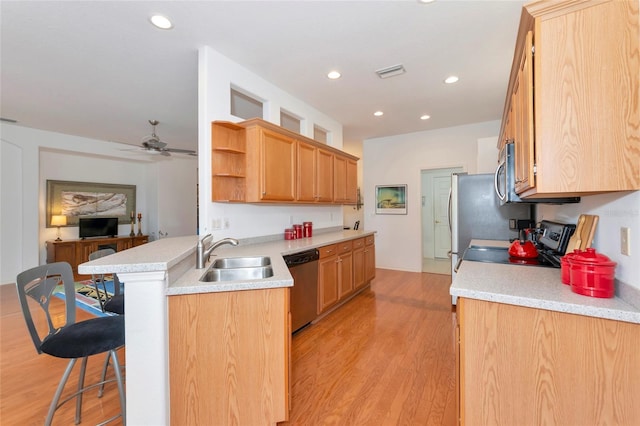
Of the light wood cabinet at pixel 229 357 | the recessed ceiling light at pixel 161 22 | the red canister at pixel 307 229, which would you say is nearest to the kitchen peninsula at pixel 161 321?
the light wood cabinet at pixel 229 357

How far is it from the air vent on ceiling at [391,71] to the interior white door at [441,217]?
349 centimetres

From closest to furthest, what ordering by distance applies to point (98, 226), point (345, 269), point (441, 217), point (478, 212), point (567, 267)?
point (567, 267) → point (478, 212) → point (345, 269) → point (98, 226) → point (441, 217)

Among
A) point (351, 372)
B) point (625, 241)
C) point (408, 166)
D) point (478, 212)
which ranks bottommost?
point (351, 372)

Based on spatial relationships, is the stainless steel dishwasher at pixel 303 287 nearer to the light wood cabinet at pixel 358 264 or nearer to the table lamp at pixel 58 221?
Answer: the light wood cabinet at pixel 358 264

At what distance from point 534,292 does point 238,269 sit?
68.1 inches

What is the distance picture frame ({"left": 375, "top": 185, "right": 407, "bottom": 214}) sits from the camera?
5.65m

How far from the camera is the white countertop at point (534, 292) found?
1.08 meters

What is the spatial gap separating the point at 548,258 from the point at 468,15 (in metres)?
1.91

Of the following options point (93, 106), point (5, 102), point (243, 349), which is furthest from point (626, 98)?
point (5, 102)

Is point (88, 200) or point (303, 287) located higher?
point (88, 200)

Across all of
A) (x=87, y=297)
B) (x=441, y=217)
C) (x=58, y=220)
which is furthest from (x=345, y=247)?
(x=58, y=220)

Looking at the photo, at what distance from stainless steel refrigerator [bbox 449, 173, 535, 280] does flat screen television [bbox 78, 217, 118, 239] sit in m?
6.89

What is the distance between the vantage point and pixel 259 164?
278 cm

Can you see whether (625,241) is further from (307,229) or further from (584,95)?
(307,229)
